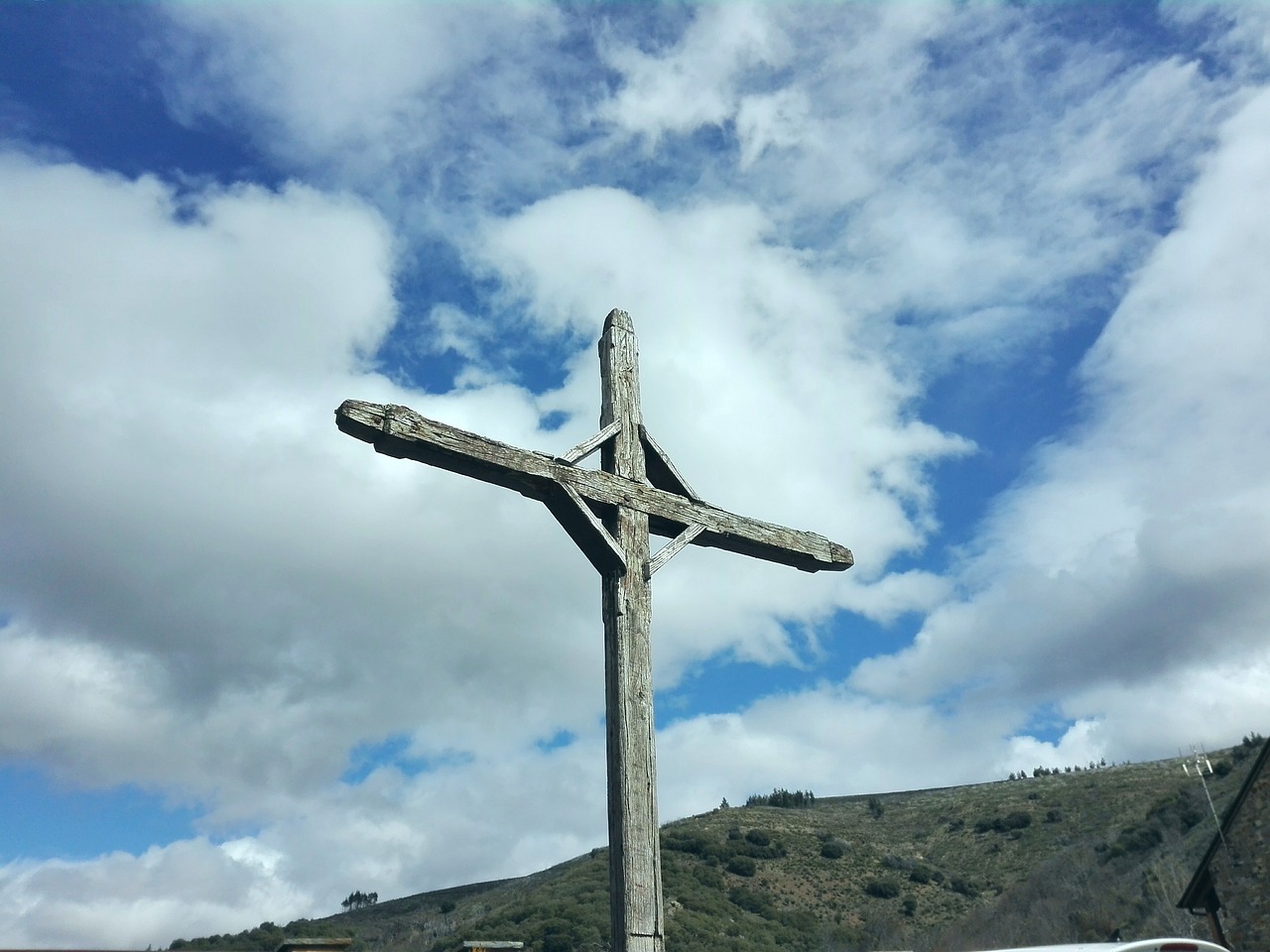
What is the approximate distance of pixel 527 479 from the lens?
22.6ft

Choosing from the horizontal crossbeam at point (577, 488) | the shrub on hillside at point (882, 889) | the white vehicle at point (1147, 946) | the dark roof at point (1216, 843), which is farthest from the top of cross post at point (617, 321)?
the shrub on hillside at point (882, 889)

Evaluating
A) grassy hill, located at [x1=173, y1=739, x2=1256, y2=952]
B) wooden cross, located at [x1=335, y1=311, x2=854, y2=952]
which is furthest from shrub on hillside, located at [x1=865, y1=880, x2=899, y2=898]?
wooden cross, located at [x1=335, y1=311, x2=854, y2=952]

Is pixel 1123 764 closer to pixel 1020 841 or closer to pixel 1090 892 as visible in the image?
pixel 1020 841

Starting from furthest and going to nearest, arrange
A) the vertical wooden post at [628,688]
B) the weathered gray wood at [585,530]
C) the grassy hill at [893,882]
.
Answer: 1. the grassy hill at [893,882]
2. the weathered gray wood at [585,530]
3. the vertical wooden post at [628,688]

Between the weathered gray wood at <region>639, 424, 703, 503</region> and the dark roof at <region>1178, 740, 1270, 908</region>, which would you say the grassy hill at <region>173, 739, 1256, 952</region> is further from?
the weathered gray wood at <region>639, 424, 703, 503</region>

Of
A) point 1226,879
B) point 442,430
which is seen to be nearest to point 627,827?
point 442,430

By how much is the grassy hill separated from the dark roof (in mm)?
5107

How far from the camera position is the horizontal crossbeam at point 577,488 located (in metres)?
6.34

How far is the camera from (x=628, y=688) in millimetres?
6660

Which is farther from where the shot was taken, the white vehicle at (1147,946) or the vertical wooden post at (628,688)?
the vertical wooden post at (628,688)

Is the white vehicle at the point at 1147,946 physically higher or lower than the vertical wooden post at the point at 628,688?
lower

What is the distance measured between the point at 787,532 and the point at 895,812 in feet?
178

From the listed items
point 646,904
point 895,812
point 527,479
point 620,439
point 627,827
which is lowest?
point 646,904

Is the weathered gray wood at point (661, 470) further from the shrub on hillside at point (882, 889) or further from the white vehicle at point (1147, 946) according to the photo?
the shrub on hillside at point (882, 889)
